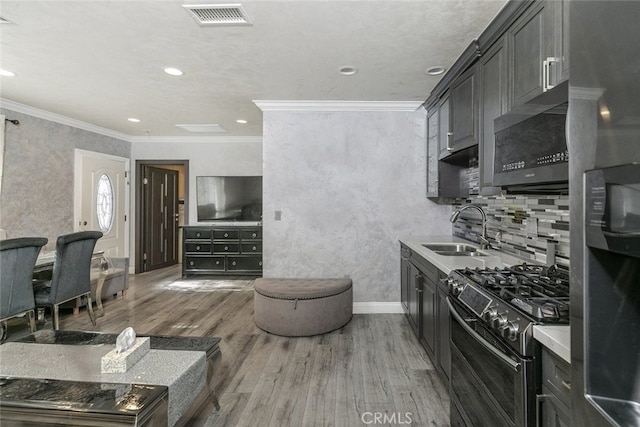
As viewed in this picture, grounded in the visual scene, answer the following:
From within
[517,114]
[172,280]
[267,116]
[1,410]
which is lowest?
[172,280]

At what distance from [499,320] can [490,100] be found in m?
1.54

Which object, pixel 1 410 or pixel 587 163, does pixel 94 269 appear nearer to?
pixel 1 410

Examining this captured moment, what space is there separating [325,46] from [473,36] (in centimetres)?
105

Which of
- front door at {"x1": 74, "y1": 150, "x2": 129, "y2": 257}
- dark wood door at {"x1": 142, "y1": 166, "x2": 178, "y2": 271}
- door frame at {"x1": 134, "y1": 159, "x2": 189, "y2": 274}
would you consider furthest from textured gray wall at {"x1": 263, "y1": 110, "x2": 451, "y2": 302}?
dark wood door at {"x1": 142, "y1": 166, "x2": 178, "y2": 271}

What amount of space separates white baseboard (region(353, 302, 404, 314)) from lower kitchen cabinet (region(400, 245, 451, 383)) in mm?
413

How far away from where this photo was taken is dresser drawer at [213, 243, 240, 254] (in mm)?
5520

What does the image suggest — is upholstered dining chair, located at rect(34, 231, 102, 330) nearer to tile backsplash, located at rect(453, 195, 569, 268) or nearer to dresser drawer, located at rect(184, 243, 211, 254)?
dresser drawer, located at rect(184, 243, 211, 254)

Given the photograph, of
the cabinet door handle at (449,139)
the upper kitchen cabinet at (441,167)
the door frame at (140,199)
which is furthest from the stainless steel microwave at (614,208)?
the door frame at (140,199)

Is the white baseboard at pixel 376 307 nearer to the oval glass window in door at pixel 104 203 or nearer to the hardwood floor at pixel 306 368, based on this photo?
the hardwood floor at pixel 306 368

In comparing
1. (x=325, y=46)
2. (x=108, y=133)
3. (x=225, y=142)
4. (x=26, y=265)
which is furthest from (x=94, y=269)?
(x=325, y=46)

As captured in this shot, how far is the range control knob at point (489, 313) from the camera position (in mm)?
1241

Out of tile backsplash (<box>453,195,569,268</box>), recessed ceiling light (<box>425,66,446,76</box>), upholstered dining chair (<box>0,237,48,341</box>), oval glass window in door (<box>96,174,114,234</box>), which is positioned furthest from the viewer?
oval glass window in door (<box>96,174,114,234</box>)

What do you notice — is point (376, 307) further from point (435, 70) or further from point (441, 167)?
point (435, 70)

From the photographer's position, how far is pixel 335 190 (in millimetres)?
3742
